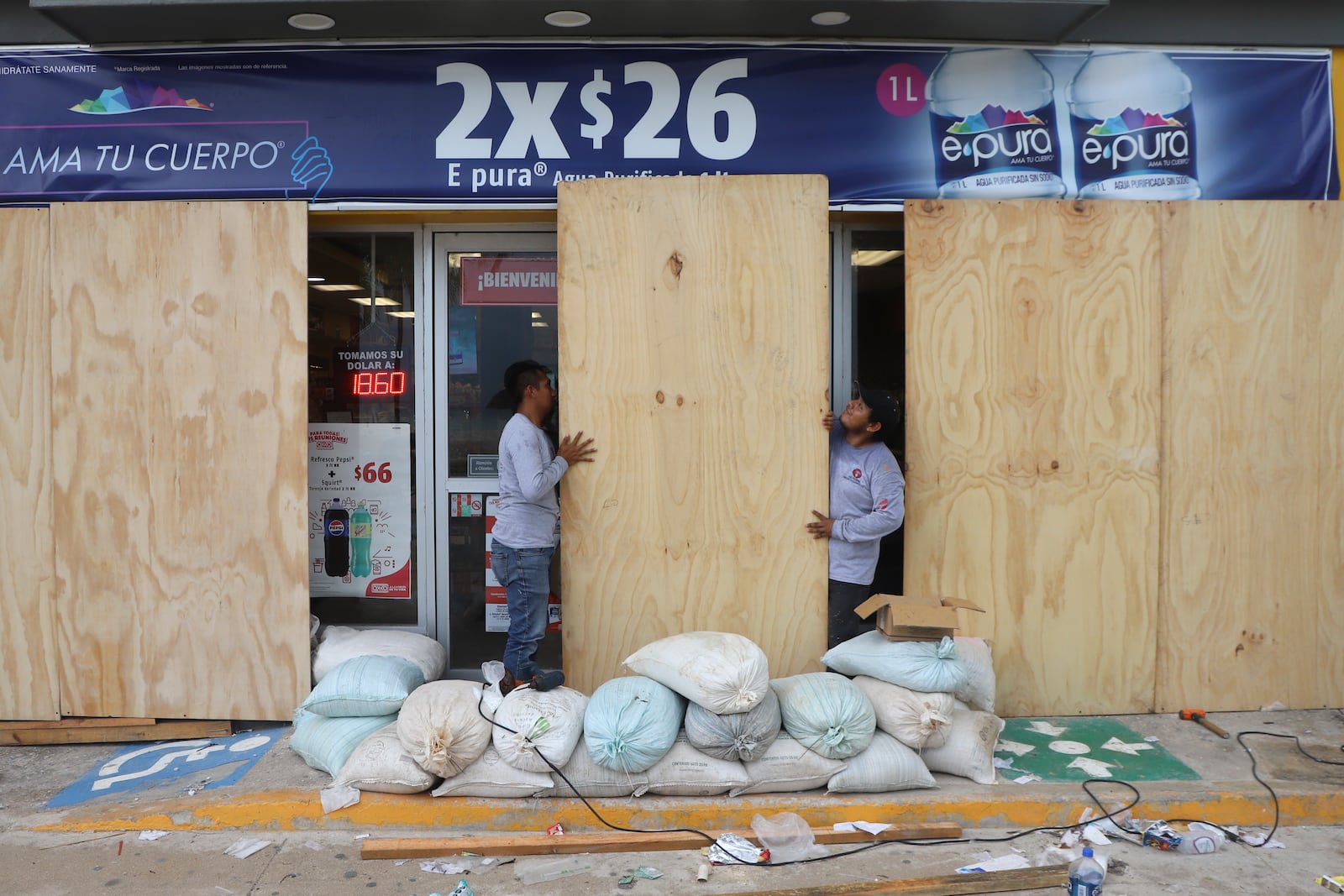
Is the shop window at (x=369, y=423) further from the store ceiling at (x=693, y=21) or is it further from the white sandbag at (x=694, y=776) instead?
the white sandbag at (x=694, y=776)

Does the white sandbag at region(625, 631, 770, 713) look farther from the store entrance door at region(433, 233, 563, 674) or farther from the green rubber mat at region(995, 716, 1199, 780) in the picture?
the store entrance door at region(433, 233, 563, 674)

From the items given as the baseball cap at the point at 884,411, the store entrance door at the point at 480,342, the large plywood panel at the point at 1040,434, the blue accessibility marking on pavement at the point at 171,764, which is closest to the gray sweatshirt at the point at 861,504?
the baseball cap at the point at 884,411

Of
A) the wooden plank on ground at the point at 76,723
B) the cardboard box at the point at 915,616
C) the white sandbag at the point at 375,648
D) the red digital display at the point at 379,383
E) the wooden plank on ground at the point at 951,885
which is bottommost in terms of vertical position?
the wooden plank on ground at the point at 951,885

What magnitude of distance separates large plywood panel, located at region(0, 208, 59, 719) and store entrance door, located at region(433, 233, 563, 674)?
6.85 feet

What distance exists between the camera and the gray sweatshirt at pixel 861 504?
17.1ft

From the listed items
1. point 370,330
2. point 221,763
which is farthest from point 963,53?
point 221,763

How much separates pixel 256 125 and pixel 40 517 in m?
2.48

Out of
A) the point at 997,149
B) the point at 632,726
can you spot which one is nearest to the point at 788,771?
the point at 632,726

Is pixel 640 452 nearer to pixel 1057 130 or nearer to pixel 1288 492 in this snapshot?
pixel 1057 130

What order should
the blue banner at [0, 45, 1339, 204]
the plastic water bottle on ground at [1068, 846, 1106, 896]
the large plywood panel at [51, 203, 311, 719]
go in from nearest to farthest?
the plastic water bottle on ground at [1068, 846, 1106, 896], the large plywood panel at [51, 203, 311, 719], the blue banner at [0, 45, 1339, 204]

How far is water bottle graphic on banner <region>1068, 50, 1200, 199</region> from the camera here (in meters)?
5.67

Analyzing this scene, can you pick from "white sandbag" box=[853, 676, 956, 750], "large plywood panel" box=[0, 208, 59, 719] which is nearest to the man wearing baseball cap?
"white sandbag" box=[853, 676, 956, 750]

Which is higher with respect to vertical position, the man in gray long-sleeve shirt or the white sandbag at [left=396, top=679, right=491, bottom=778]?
the man in gray long-sleeve shirt

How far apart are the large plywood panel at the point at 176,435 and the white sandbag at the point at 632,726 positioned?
197 centimetres
